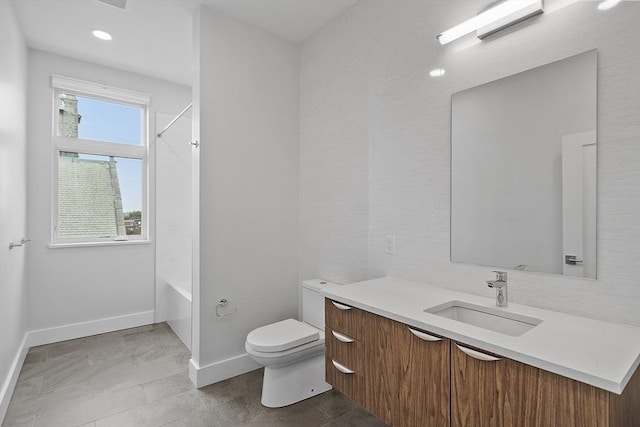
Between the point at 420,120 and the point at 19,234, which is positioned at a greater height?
the point at 420,120

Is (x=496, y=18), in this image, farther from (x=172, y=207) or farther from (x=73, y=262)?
(x=73, y=262)

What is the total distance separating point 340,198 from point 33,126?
2878 millimetres

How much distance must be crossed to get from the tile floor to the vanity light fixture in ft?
7.10

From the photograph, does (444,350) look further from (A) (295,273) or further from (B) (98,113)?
(B) (98,113)

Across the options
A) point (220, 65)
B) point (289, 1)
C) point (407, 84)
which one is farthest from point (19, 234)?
point (407, 84)

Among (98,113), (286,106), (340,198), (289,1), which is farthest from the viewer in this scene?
(98,113)

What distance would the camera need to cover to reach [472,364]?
110cm

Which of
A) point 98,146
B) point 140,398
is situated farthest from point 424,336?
point 98,146

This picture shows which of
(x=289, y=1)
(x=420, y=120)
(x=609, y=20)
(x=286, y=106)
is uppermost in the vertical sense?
(x=289, y=1)

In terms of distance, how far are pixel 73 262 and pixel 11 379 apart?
1.21m

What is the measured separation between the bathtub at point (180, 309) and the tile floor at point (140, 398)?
7.6 inches

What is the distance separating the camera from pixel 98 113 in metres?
3.34

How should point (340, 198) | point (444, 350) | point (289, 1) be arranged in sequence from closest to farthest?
point (444, 350)
point (289, 1)
point (340, 198)

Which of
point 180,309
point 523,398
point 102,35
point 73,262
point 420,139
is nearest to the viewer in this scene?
point 523,398
